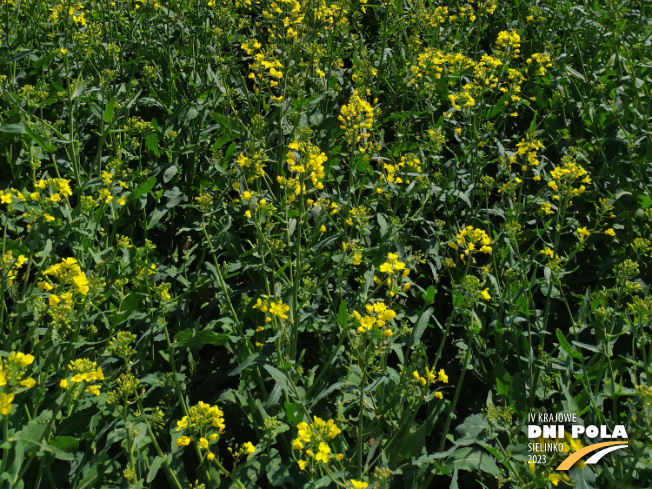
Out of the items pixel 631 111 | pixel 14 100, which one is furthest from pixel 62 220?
pixel 631 111

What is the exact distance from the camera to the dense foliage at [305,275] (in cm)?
233

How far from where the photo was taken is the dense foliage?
2332 millimetres

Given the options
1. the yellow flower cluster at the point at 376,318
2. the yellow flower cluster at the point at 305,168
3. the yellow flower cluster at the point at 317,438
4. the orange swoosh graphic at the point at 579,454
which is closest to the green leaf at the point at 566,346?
the orange swoosh graphic at the point at 579,454

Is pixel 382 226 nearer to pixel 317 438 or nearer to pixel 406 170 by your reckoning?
pixel 406 170

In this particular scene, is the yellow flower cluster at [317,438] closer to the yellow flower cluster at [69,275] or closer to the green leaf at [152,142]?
the yellow flower cluster at [69,275]

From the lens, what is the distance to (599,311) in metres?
2.47

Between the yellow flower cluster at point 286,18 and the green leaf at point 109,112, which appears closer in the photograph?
the green leaf at point 109,112

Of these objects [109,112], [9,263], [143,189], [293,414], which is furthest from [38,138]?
[293,414]

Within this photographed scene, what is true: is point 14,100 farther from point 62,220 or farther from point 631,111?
point 631,111

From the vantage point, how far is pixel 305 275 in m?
3.02

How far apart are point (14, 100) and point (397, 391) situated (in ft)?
8.28

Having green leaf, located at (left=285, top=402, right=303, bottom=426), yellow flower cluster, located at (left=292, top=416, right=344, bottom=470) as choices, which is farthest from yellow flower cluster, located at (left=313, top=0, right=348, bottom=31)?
yellow flower cluster, located at (left=292, top=416, right=344, bottom=470)

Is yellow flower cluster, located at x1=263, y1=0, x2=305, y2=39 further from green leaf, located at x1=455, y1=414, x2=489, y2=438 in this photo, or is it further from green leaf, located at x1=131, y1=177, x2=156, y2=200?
green leaf, located at x1=455, y1=414, x2=489, y2=438

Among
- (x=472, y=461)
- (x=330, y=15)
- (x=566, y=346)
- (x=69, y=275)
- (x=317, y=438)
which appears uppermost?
(x=330, y=15)
